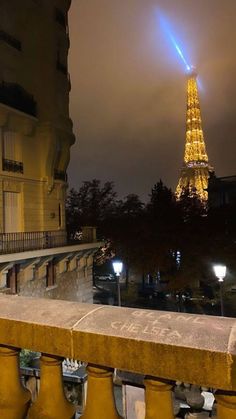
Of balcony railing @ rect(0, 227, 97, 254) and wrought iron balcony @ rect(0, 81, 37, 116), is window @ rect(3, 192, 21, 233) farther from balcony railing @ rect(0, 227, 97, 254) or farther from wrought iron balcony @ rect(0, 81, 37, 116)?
wrought iron balcony @ rect(0, 81, 37, 116)

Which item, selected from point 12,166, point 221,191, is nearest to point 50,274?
point 12,166

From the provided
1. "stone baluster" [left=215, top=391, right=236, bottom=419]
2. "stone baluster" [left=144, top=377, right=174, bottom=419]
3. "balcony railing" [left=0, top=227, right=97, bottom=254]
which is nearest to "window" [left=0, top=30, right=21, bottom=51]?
"balcony railing" [left=0, top=227, right=97, bottom=254]

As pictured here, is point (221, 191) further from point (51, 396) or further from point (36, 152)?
point (51, 396)

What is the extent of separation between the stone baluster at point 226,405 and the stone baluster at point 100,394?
21.1 inches

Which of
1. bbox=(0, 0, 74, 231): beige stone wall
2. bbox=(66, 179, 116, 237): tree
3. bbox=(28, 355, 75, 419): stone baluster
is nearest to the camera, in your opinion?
bbox=(28, 355, 75, 419): stone baluster

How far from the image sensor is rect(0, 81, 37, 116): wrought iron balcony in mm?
16797

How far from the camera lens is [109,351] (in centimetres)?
162

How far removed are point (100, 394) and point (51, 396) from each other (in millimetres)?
316

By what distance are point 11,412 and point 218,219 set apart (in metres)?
31.4

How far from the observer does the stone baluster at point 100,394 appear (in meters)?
1.71

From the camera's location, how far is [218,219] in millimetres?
31688

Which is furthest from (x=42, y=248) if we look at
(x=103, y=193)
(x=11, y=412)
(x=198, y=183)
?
(x=198, y=183)

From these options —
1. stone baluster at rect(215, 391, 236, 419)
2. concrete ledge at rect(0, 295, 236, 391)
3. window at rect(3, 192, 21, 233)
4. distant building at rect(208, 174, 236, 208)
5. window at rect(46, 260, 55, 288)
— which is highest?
distant building at rect(208, 174, 236, 208)

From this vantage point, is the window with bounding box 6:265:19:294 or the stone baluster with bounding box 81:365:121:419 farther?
the window with bounding box 6:265:19:294
